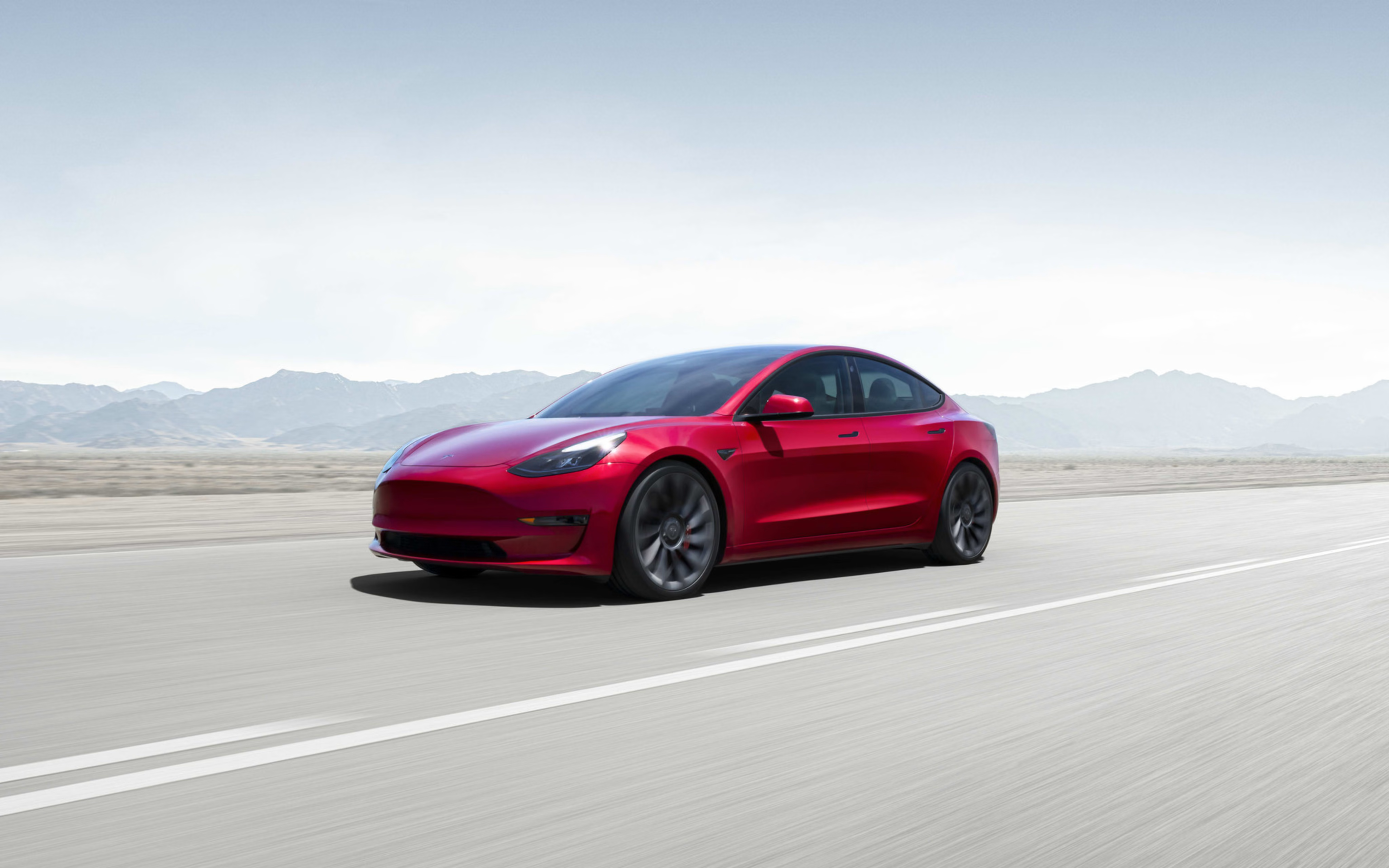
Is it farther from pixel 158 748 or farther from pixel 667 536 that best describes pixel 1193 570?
pixel 158 748

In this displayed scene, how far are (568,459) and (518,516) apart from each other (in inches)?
16.4

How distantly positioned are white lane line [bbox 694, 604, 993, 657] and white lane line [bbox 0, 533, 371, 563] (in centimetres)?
583

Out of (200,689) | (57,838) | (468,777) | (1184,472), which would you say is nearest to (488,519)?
(200,689)

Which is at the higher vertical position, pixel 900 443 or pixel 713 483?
pixel 900 443

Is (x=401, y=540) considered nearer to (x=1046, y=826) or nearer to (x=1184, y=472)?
(x=1046, y=826)

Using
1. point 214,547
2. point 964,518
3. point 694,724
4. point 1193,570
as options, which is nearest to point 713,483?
point 964,518

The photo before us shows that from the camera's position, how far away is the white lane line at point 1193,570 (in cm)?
834

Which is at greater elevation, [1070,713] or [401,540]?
[401,540]

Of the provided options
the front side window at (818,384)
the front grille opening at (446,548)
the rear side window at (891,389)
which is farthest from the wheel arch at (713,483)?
the rear side window at (891,389)

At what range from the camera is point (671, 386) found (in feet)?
26.6

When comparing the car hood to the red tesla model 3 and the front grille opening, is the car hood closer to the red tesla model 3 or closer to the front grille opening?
the red tesla model 3

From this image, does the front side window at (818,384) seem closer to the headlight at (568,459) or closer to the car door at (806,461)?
the car door at (806,461)

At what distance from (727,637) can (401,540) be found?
2.25 m

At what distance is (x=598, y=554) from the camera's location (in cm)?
660
